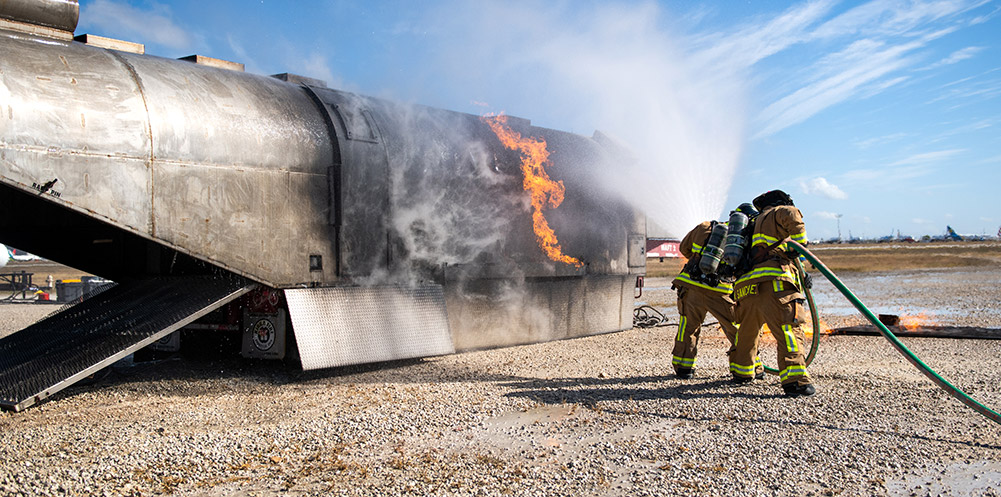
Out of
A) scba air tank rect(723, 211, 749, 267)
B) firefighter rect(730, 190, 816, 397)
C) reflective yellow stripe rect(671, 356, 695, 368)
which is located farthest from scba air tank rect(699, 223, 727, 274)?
reflective yellow stripe rect(671, 356, 695, 368)

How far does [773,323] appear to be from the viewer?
683 cm

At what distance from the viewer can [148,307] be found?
275 inches

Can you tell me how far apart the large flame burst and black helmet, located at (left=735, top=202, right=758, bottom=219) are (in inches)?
114

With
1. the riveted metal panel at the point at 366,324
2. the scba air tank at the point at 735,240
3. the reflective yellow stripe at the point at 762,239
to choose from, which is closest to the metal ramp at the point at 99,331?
the riveted metal panel at the point at 366,324

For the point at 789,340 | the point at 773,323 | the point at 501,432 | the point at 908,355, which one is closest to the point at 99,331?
the point at 501,432

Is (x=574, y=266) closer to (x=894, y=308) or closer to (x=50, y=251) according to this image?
(x=50, y=251)

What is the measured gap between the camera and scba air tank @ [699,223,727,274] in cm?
747

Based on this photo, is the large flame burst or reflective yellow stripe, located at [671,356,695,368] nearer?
reflective yellow stripe, located at [671,356,695,368]

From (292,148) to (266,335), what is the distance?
198 centimetres

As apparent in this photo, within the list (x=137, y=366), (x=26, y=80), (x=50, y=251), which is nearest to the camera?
(x=26, y=80)

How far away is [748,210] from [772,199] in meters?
0.31

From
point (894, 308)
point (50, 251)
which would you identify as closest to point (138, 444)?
point (50, 251)

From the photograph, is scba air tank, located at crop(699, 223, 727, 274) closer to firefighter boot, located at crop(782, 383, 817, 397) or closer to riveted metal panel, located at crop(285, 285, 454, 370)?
firefighter boot, located at crop(782, 383, 817, 397)

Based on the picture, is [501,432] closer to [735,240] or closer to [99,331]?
[735,240]
